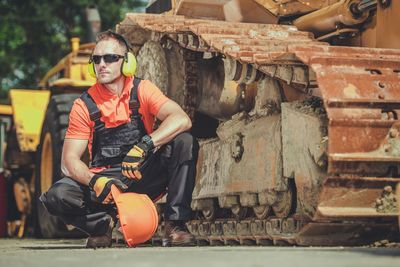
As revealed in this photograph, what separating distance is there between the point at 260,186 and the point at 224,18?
6.48 feet

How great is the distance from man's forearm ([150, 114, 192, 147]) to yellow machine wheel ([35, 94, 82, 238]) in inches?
152

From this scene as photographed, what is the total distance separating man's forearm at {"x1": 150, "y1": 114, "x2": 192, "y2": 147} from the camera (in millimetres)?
7266

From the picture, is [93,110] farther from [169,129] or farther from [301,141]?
[301,141]

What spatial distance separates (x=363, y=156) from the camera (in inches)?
251

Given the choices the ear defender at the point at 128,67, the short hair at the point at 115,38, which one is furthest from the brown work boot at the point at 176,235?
the short hair at the point at 115,38

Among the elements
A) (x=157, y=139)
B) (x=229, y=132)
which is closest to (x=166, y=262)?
(x=157, y=139)

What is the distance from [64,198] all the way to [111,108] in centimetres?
68

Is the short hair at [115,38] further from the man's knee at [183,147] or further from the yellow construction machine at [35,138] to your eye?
the yellow construction machine at [35,138]

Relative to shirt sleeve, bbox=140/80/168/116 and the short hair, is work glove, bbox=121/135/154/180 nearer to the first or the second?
shirt sleeve, bbox=140/80/168/116

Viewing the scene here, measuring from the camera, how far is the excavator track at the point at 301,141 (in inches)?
253

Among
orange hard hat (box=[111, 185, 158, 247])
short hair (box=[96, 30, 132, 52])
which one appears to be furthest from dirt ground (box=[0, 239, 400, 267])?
short hair (box=[96, 30, 132, 52])

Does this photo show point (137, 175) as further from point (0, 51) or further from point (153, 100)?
point (0, 51)

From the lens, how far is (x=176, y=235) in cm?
743

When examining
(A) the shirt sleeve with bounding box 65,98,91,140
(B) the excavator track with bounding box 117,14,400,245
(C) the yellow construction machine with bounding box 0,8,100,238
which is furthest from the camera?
(C) the yellow construction machine with bounding box 0,8,100,238
